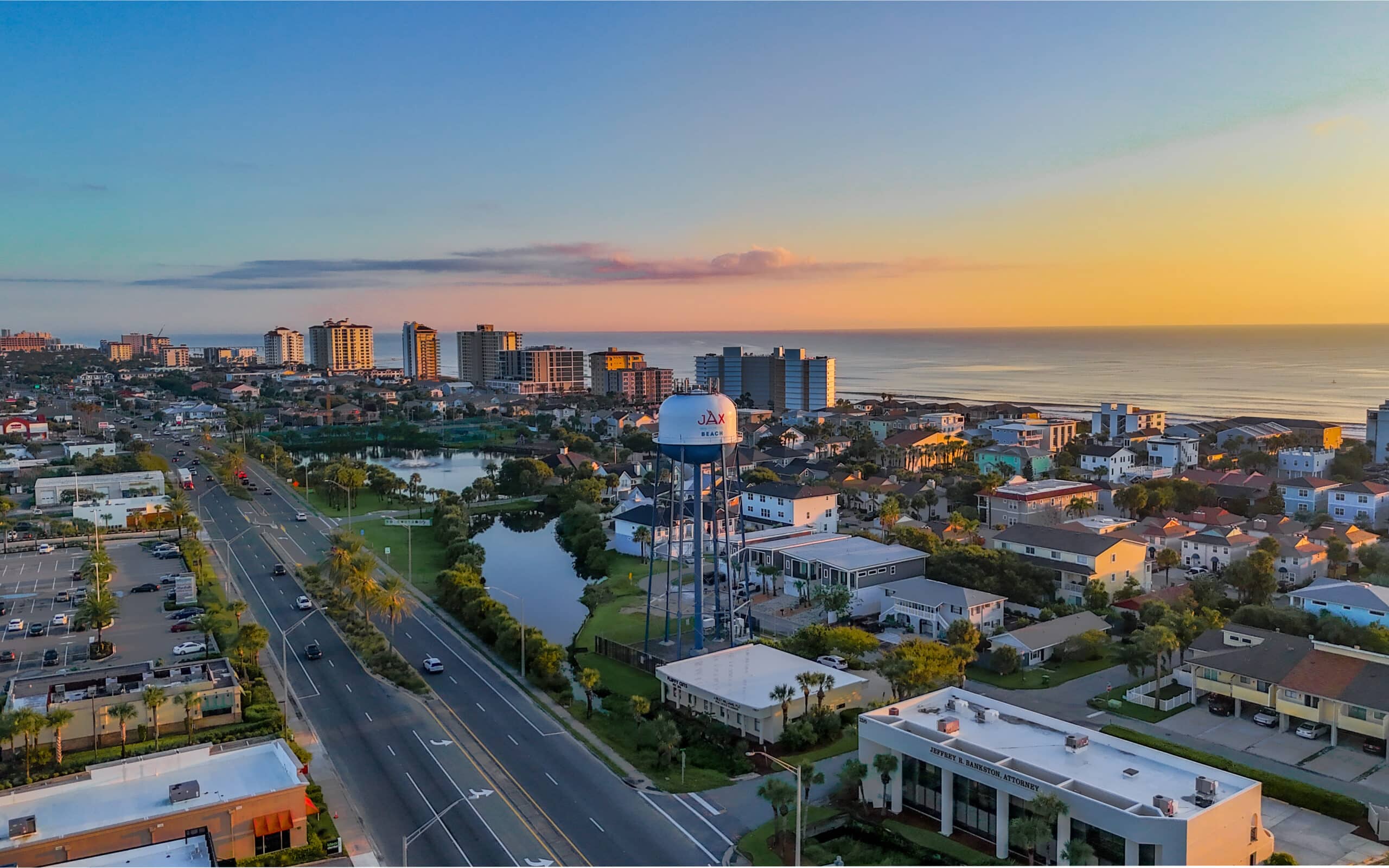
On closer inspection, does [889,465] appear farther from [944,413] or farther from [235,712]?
[235,712]

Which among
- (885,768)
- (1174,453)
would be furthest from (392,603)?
(1174,453)

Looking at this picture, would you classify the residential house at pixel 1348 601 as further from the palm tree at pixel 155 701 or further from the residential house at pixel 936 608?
the palm tree at pixel 155 701

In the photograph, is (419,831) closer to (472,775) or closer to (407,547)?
(472,775)

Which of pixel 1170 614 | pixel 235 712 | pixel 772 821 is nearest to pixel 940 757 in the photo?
pixel 772 821

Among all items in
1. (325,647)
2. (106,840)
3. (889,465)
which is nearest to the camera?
(106,840)

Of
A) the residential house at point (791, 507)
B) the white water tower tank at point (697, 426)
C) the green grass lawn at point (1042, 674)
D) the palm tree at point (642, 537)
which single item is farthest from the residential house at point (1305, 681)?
the palm tree at point (642, 537)

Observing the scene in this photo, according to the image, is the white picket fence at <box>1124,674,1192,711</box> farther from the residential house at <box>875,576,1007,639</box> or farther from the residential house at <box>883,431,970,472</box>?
the residential house at <box>883,431,970,472</box>
